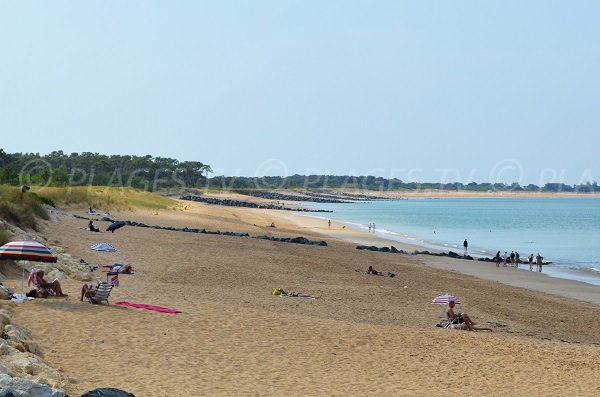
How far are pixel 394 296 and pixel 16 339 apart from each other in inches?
552

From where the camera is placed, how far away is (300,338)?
14.6 meters

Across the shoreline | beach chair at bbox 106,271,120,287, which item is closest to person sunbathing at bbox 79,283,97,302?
beach chair at bbox 106,271,120,287

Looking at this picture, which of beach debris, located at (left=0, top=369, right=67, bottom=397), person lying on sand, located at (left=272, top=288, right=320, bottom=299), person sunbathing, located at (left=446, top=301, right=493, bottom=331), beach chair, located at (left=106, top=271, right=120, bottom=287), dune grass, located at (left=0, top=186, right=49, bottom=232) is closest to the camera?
beach debris, located at (left=0, top=369, right=67, bottom=397)

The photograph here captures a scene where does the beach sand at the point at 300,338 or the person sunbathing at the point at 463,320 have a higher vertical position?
the person sunbathing at the point at 463,320

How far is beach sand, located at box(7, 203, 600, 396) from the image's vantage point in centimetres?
1155

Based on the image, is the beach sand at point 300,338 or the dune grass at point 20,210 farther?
the dune grass at point 20,210

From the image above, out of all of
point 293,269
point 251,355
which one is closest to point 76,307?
point 251,355

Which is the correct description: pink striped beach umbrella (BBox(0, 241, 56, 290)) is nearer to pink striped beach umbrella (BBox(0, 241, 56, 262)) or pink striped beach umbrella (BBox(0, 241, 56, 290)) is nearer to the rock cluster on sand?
pink striped beach umbrella (BBox(0, 241, 56, 262))

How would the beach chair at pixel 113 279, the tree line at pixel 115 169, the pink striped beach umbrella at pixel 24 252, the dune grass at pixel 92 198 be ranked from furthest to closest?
the tree line at pixel 115 169
the dune grass at pixel 92 198
the beach chair at pixel 113 279
the pink striped beach umbrella at pixel 24 252

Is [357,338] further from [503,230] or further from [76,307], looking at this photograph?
[503,230]

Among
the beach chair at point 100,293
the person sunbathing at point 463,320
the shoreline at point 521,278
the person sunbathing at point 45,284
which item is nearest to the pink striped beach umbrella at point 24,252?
the person sunbathing at point 45,284

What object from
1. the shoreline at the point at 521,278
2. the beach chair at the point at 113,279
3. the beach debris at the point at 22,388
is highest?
the beach debris at the point at 22,388

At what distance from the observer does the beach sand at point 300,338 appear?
11547 mm

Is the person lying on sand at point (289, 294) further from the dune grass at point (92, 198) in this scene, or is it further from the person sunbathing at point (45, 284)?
the dune grass at point (92, 198)
